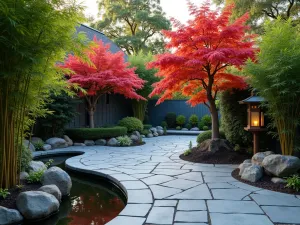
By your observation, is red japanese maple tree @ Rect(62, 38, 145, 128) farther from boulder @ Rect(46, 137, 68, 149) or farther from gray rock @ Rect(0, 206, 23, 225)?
gray rock @ Rect(0, 206, 23, 225)

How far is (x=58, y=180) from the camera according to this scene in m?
4.27

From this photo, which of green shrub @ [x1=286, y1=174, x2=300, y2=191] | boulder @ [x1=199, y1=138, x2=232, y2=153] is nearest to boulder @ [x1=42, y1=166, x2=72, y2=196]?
green shrub @ [x1=286, y1=174, x2=300, y2=191]

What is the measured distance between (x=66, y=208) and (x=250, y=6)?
10243 mm

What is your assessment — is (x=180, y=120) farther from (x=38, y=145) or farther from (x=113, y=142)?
(x=38, y=145)

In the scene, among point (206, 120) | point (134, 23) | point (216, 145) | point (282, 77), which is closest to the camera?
point (282, 77)

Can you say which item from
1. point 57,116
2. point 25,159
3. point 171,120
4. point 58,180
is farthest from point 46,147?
point 171,120

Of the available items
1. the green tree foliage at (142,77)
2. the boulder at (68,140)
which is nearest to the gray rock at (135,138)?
the boulder at (68,140)

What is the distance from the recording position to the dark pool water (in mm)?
3494

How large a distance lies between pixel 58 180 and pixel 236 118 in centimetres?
439

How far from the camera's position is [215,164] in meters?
5.96

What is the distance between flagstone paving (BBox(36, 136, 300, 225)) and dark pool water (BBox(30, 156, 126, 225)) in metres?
0.20

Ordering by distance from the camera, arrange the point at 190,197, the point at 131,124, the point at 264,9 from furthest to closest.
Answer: the point at 131,124
the point at 264,9
the point at 190,197

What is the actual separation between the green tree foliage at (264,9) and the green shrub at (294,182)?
8277mm

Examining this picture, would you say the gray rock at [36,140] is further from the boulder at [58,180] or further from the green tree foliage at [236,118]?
the green tree foliage at [236,118]
